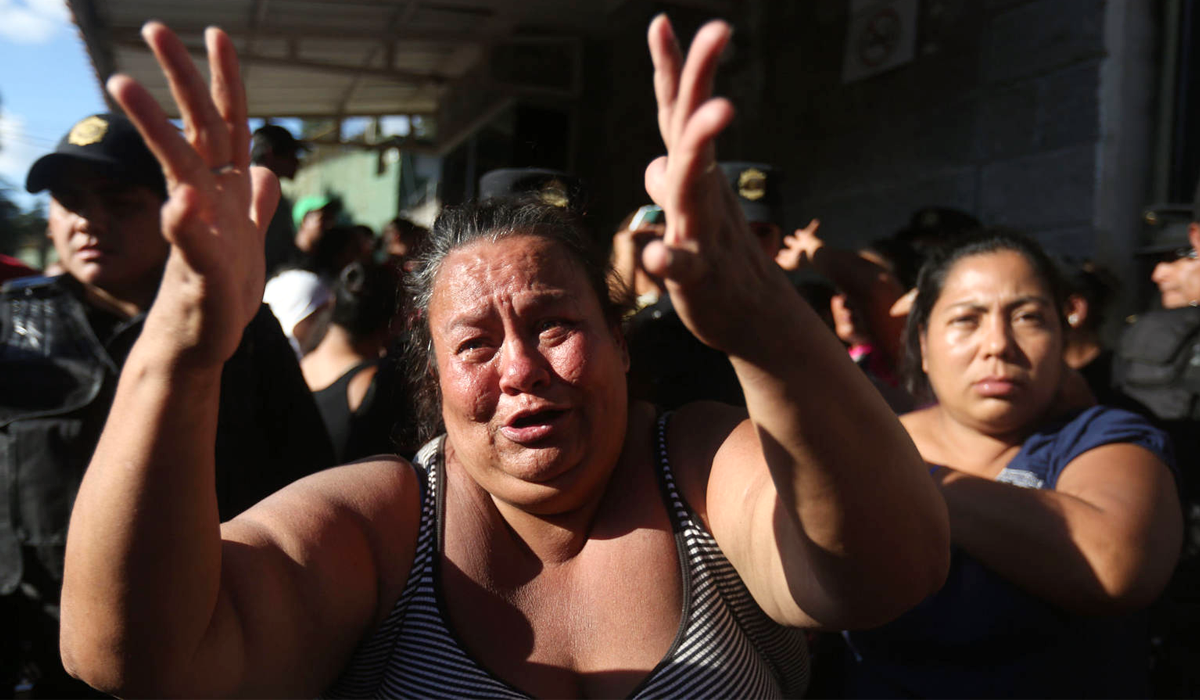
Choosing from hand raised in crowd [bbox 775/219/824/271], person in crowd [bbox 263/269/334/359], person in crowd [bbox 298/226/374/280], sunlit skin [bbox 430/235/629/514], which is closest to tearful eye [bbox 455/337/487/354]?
sunlit skin [bbox 430/235/629/514]

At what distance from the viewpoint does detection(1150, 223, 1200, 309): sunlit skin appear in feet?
9.48

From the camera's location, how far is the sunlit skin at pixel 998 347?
1.98 m

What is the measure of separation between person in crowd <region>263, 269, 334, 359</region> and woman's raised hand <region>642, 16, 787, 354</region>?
306 centimetres

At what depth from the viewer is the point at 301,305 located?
380 centimetres

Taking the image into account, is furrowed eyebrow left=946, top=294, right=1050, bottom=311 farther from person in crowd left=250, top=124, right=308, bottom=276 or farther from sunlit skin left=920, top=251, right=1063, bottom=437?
person in crowd left=250, top=124, right=308, bottom=276

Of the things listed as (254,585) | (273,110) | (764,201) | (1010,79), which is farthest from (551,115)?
(254,585)

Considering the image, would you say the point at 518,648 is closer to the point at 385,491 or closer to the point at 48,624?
the point at 385,491

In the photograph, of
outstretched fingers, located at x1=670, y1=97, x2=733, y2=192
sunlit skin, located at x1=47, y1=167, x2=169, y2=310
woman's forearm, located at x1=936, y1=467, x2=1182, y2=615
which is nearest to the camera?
outstretched fingers, located at x1=670, y1=97, x2=733, y2=192

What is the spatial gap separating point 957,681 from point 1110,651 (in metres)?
0.32

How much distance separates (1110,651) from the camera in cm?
182

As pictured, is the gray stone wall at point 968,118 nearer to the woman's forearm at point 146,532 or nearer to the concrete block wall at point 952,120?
the concrete block wall at point 952,120

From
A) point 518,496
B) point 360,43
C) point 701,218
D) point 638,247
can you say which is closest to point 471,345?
point 518,496

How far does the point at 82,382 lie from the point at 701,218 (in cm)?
184

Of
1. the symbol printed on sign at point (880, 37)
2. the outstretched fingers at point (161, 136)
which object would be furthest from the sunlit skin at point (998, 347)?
the symbol printed on sign at point (880, 37)
